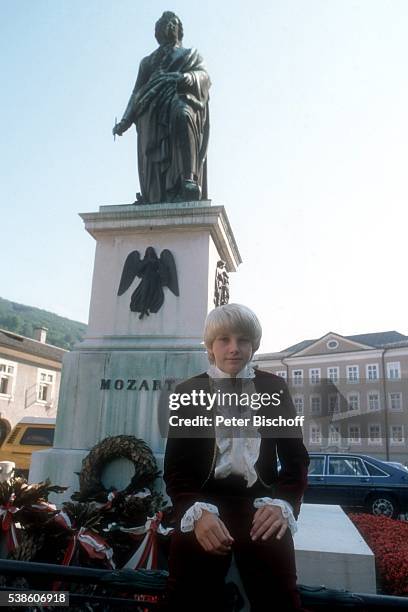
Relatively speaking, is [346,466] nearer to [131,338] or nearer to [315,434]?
[131,338]

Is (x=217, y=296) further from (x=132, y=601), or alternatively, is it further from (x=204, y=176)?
(x=132, y=601)

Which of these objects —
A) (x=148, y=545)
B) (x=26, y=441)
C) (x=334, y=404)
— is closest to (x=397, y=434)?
(x=334, y=404)

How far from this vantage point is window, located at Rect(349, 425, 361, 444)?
45281mm

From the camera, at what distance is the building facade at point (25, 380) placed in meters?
33.3

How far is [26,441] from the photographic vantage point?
47.3 ft

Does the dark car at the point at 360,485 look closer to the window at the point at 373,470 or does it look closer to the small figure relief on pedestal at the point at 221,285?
the window at the point at 373,470

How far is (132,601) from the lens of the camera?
1.90 meters

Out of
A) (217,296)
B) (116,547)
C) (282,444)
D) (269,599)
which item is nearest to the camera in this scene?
(269,599)

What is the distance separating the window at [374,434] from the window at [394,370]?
15.3 feet

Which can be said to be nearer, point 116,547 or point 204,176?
point 116,547

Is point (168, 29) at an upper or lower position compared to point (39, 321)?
lower

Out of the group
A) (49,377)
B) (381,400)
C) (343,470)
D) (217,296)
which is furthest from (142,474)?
(381,400)

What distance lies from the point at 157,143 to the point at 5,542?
5079mm

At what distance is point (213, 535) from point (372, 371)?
46.2 meters
